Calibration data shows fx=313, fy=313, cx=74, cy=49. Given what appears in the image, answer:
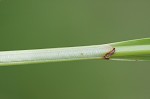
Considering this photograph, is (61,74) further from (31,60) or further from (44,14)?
(31,60)

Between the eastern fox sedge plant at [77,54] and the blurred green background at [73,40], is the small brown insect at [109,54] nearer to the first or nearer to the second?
the eastern fox sedge plant at [77,54]

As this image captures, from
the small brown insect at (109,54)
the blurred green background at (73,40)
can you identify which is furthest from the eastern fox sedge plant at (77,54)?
the blurred green background at (73,40)

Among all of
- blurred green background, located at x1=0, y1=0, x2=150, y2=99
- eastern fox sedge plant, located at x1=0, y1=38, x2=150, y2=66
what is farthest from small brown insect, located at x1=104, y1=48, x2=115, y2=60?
blurred green background, located at x1=0, y1=0, x2=150, y2=99

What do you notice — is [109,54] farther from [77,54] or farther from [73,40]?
[73,40]

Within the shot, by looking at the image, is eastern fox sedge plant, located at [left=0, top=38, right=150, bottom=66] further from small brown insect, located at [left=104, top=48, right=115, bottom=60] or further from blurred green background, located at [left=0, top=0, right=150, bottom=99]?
blurred green background, located at [left=0, top=0, right=150, bottom=99]

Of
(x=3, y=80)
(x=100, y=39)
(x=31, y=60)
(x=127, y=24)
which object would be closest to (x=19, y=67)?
(x=3, y=80)
